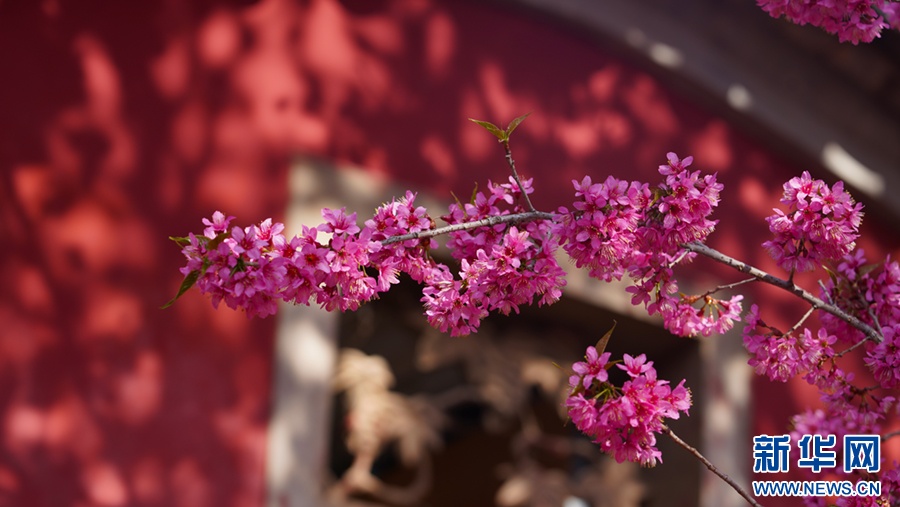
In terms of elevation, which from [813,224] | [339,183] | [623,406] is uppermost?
[339,183]

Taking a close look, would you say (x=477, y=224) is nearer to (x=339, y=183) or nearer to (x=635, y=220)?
(x=635, y=220)

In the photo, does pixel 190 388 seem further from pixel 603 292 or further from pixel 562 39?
pixel 562 39

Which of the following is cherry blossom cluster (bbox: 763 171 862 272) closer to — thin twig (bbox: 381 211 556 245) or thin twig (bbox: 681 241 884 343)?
thin twig (bbox: 681 241 884 343)

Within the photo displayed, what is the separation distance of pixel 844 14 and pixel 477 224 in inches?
30.2

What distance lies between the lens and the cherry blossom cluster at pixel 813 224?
1.80 m

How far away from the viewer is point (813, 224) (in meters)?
1.81

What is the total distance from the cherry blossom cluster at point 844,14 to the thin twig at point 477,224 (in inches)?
23.0

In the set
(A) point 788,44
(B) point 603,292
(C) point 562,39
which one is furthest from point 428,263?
(A) point 788,44

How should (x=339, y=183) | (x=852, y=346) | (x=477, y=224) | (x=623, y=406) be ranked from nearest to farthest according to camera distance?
(x=623, y=406) → (x=477, y=224) → (x=852, y=346) → (x=339, y=183)

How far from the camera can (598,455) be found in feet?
13.3

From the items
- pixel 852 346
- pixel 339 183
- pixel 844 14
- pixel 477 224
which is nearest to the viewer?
pixel 477 224

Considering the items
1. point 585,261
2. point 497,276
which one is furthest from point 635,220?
point 497,276

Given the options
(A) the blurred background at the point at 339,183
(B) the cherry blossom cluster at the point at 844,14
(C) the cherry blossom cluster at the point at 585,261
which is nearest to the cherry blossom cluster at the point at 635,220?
(C) the cherry blossom cluster at the point at 585,261

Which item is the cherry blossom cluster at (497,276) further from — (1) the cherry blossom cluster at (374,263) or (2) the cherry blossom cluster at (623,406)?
(2) the cherry blossom cluster at (623,406)
